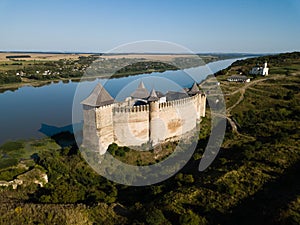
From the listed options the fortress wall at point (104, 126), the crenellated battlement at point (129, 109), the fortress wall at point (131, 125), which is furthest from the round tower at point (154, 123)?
the fortress wall at point (104, 126)

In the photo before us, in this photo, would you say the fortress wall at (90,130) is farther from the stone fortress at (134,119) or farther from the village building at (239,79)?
the village building at (239,79)

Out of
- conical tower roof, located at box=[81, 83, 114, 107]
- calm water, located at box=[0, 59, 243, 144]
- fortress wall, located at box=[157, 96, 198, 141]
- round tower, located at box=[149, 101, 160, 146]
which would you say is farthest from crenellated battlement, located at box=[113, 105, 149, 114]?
calm water, located at box=[0, 59, 243, 144]

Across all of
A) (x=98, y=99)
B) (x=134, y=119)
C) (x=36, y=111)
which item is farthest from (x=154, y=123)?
(x=36, y=111)

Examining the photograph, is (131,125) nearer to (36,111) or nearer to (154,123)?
(154,123)

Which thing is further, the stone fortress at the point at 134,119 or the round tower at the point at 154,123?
the round tower at the point at 154,123

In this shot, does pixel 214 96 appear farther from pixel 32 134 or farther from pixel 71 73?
pixel 71 73

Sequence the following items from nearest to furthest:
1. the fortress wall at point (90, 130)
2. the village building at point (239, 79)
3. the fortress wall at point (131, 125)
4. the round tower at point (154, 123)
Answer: the fortress wall at point (90, 130), the fortress wall at point (131, 125), the round tower at point (154, 123), the village building at point (239, 79)

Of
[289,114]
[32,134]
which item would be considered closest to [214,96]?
[289,114]
